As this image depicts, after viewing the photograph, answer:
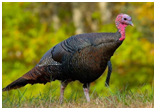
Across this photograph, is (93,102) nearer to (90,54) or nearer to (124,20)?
(90,54)

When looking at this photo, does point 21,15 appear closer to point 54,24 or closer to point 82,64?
point 54,24

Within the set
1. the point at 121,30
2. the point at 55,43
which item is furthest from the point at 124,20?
the point at 55,43

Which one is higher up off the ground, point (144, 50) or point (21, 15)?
point (21, 15)

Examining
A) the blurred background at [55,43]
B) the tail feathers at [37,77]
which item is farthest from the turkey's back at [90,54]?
the blurred background at [55,43]

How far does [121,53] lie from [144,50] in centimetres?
77

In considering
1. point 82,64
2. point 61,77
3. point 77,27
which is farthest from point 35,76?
point 77,27

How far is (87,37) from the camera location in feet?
14.9

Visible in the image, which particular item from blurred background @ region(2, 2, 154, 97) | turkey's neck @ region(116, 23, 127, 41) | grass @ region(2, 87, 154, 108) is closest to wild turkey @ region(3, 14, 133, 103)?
turkey's neck @ region(116, 23, 127, 41)

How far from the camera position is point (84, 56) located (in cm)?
443

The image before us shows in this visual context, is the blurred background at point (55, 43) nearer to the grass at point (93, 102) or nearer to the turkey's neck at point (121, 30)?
the grass at point (93, 102)

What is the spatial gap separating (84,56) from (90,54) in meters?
0.09

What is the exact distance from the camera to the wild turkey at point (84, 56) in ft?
14.6

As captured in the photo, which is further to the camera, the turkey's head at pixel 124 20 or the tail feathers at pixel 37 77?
the tail feathers at pixel 37 77

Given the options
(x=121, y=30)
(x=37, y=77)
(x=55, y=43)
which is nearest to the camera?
(x=121, y=30)
